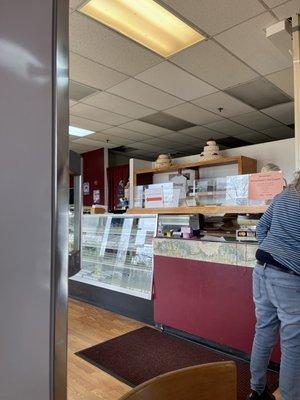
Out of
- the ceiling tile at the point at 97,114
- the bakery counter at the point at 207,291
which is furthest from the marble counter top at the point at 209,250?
the ceiling tile at the point at 97,114

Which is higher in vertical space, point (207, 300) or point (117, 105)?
point (117, 105)

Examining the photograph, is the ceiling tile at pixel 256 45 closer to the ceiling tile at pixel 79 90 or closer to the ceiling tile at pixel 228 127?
the ceiling tile at pixel 79 90

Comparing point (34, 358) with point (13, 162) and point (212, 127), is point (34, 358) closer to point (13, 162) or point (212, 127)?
point (13, 162)

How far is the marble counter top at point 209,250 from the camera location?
Result: 2.67 metres

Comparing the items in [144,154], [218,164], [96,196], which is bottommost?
[96,196]

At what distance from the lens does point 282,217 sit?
1846 millimetres

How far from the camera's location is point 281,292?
71.5 inches

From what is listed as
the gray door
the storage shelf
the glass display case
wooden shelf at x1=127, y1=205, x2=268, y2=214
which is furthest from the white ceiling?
the gray door

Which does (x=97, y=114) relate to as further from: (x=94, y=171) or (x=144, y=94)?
(x=94, y=171)

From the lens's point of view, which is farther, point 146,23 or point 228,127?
point 228,127

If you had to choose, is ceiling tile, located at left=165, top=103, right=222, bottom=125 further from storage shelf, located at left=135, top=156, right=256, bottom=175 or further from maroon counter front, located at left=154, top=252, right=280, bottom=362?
maroon counter front, located at left=154, top=252, right=280, bottom=362

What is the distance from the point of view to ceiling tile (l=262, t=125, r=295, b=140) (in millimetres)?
6067

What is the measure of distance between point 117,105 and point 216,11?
8.04 ft

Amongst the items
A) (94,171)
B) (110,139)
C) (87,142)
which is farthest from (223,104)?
(94,171)
